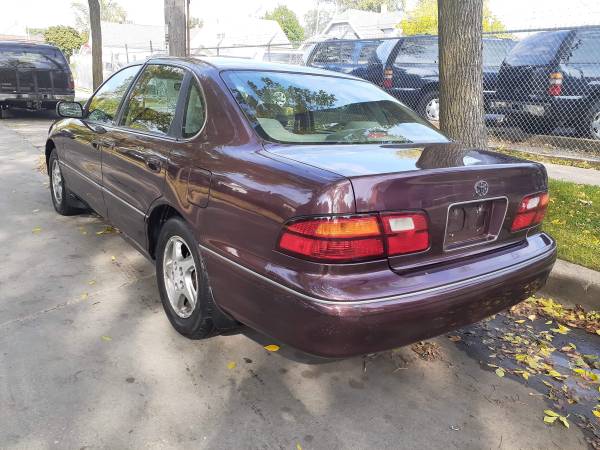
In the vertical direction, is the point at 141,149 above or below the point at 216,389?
above

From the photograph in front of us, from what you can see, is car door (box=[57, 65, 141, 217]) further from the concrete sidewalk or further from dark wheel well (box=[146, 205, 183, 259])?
the concrete sidewalk

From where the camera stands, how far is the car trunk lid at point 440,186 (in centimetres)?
214

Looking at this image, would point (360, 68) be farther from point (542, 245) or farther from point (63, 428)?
point (63, 428)

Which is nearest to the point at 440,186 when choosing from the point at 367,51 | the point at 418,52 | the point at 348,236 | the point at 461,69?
the point at 348,236

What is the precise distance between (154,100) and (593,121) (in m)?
7.37

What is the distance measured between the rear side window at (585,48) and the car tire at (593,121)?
690 millimetres

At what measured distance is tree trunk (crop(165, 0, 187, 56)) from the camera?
8227 millimetres

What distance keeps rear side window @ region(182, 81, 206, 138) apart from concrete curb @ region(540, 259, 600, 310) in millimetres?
2859

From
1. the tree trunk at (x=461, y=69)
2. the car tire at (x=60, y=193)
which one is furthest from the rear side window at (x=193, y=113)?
the tree trunk at (x=461, y=69)

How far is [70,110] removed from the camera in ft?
15.1

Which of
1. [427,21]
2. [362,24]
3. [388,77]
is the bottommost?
[388,77]

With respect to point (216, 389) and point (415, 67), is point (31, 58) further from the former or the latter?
point (216, 389)

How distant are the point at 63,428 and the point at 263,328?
99 centimetres

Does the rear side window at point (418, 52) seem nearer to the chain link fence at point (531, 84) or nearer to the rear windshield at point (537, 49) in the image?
the chain link fence at point (531, 84)
